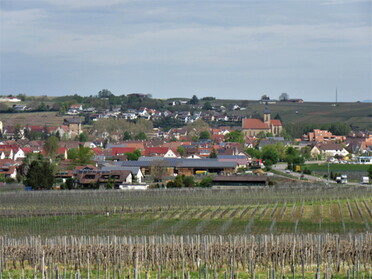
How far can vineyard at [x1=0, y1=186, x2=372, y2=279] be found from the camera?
28.2m

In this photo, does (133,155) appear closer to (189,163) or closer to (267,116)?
(189,163)

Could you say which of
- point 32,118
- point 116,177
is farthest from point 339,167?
point 32,118

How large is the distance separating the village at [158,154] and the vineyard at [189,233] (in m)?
9.44

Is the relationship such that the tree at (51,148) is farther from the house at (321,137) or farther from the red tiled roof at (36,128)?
the house at (321,137)

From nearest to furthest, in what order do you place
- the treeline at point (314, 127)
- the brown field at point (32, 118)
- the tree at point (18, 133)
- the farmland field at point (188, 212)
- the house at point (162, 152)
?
the farmland field at point (188, 212)
the house at point (162, 152)
the tree at point (18, 133)
the treeline at point (314, 127)
the brown field at point (32, 118)

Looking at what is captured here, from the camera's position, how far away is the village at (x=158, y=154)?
67.5m

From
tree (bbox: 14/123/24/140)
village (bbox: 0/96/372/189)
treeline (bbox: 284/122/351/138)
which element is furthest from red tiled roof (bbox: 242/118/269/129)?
tree (bbox: 14/123/24/140)

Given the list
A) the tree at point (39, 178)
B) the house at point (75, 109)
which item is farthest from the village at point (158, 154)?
the house at point (75, 109)

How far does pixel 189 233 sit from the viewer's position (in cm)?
3856

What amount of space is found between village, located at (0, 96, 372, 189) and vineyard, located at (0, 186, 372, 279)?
9439 millimetres

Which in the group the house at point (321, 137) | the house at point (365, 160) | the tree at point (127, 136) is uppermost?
the tree at point (127, 136)

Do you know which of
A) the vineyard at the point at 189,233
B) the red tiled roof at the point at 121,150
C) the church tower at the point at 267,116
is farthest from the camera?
the church tower at the point at 267,116

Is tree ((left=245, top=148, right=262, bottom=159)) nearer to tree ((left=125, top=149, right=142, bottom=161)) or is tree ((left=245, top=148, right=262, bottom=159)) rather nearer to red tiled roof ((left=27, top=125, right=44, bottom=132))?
tree ((left=125, top=149, right=142, bottom=161))

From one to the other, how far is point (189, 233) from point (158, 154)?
5728cm
